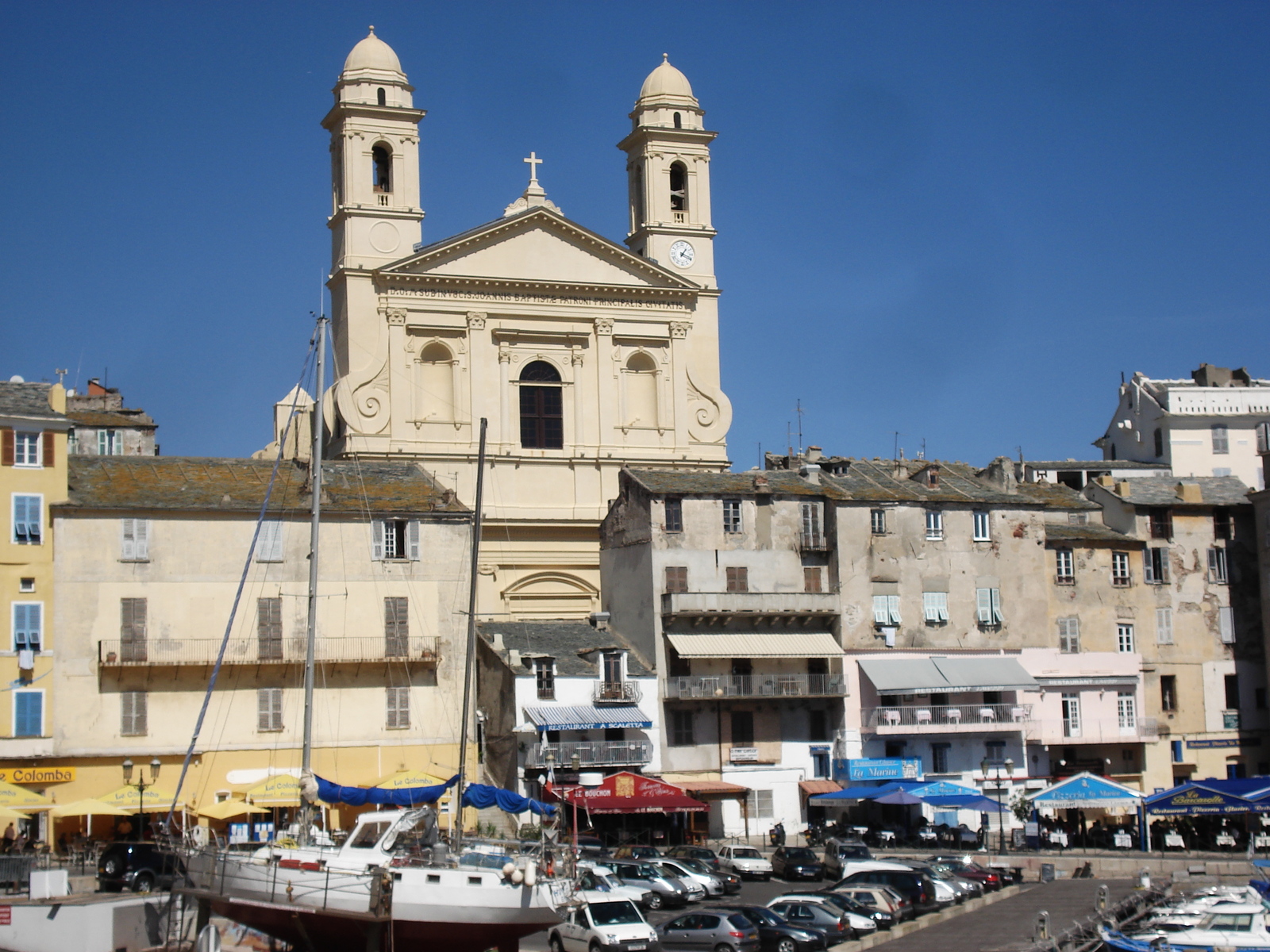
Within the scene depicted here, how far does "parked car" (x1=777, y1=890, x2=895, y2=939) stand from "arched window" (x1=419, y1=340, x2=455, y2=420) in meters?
36.8

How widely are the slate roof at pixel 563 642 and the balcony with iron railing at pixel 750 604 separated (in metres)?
2.27

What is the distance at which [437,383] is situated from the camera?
74438mm

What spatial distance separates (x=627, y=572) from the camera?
2539 inches

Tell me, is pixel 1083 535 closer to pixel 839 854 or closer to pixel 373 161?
pixel 839 854

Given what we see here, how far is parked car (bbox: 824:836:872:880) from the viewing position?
49000mm

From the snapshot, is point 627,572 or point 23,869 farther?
point 627,572

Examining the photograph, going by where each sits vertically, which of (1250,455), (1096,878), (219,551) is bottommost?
(1096,878)

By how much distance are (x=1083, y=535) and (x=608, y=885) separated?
32306 millimetres

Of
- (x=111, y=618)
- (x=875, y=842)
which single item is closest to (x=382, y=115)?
(x=111, y=618)

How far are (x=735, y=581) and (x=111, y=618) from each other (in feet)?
66.0

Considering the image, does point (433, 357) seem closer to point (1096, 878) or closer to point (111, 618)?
point (111, 618)

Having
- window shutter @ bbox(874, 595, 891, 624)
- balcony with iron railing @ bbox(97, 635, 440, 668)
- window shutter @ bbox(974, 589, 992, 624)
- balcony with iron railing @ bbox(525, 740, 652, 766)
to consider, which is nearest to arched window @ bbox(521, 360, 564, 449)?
window shutter @ bbox(874, 595, 891, 624)

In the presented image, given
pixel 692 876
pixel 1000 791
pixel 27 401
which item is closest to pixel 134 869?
pixel 692 876

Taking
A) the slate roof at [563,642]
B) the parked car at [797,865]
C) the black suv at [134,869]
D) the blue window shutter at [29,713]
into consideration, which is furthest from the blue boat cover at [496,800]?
the blue window shutter at [29,713]
